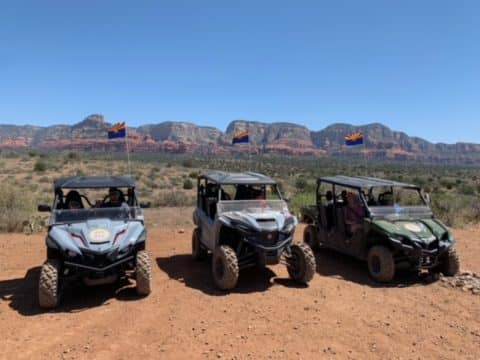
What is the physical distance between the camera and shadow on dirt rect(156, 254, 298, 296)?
7047 mm

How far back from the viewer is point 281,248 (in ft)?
22.8

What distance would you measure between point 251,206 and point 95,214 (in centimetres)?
293

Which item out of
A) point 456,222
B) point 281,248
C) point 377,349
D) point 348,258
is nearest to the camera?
point 377,349

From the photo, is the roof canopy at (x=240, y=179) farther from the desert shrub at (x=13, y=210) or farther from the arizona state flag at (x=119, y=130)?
the arizona state flag at (x=119, y=130)

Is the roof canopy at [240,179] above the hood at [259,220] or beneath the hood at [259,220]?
above

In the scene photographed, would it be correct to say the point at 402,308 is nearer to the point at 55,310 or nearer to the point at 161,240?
the point at 55,310

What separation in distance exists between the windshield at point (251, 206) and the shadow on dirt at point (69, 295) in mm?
2242

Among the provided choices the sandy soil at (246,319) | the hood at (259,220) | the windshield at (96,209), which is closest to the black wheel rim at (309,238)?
the sandy soil at (246,319)

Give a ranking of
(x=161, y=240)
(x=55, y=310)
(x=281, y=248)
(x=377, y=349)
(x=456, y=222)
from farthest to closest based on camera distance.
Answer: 1. (x=456, y=222)
2. (x=161, y=240)
3. (x=281, y=248)
4. (x=55, y=310)
5. (x=377, y=349)

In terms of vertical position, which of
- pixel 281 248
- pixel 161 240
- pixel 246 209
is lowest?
pixel 161 240

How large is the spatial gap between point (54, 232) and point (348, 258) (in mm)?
6755

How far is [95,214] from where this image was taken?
23.0 feet

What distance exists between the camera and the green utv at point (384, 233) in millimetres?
7477

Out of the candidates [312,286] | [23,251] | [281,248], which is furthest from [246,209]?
[23,251]
